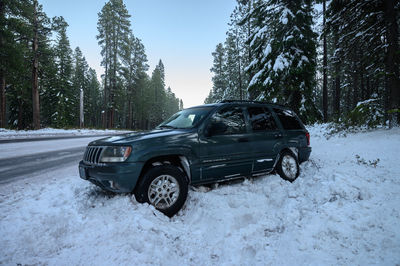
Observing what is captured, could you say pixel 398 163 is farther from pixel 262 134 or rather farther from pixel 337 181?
pixel 262 134

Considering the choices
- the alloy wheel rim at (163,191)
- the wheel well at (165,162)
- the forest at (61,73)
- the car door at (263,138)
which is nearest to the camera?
the alloy wheel rim at (163,191)

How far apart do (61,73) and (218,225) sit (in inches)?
1586

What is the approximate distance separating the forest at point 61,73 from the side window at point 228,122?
20057 millimetres

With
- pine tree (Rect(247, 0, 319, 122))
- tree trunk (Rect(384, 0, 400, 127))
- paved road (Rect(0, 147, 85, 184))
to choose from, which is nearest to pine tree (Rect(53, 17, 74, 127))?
→ paved road (Rect(0, 147, 85, 184))

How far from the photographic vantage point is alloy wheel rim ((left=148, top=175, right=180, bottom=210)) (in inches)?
126

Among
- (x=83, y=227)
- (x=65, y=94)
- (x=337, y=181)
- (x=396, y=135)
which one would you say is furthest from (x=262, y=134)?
(x=65, y=94)

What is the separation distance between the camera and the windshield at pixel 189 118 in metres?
4.04

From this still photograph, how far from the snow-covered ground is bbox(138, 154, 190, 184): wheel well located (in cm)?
50

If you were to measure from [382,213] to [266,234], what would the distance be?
1716 millimetres

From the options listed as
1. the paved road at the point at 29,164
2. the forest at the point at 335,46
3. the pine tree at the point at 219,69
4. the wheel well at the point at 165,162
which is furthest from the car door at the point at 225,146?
the pine tree at the point at 219,69

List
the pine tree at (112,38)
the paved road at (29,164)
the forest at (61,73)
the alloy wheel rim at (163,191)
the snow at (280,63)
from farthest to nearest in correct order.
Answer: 1. the pine tree at (112,38)
2. the forest at (61,73)
3. the snow at (280,63)
4. the paved road at (29,164)
5. the alloy wheel rim at (163,191)

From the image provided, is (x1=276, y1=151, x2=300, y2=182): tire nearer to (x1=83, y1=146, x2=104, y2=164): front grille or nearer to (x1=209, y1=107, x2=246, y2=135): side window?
(x1=209, y1=107, x2=246, y2=135): side window

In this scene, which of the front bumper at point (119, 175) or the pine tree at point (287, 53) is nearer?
the front bumper at point (119, 175)

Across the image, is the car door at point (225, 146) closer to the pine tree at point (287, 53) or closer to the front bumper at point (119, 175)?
the front bumper at point (119, 175)
